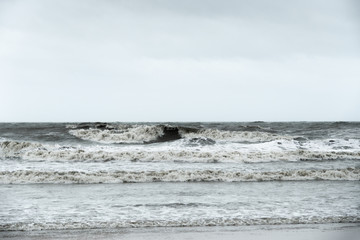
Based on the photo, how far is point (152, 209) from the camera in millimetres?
7945

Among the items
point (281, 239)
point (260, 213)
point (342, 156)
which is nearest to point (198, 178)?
point (260, 213)

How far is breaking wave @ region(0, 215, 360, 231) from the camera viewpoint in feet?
21.7

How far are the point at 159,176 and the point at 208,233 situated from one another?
5.89 meters

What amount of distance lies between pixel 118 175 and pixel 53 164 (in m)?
3.96

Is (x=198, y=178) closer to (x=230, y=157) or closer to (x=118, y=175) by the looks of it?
(x=118, y=175)

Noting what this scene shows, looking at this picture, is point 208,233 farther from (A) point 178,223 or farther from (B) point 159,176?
(B) point 159,176

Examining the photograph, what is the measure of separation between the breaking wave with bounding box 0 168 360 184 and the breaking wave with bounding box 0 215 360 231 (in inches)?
186

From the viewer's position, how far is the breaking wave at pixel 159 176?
11.6m

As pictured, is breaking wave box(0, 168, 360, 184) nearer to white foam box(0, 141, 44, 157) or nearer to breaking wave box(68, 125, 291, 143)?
white foam box(0, 141, 44, 157)

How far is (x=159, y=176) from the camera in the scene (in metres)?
12.1

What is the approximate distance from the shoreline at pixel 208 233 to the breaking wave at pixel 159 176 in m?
5.20

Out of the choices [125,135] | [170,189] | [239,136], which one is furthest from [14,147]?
[239,136]

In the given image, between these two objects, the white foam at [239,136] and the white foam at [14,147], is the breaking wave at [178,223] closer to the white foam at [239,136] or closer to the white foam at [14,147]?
the white foam at [14,147]

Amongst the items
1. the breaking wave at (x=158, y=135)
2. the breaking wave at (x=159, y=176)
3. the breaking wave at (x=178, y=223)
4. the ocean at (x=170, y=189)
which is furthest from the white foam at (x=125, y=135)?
the breaking wave at (x=178, y=223)
